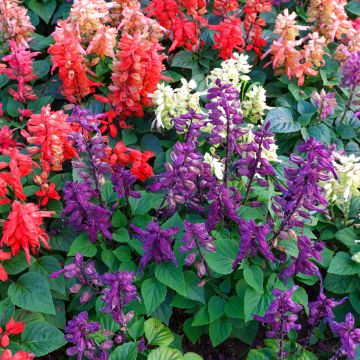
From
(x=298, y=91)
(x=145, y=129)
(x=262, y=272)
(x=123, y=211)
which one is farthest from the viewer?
(x=298, y=91)

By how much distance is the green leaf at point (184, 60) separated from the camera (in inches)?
158

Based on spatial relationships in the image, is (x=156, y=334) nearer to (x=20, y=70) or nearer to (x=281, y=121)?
(x=281, y=121)

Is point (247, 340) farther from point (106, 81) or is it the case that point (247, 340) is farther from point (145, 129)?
point (106, 81)

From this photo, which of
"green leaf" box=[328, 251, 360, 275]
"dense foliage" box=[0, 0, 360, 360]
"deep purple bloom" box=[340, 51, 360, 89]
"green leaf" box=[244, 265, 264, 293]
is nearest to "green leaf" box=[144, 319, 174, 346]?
"dense foliage" box=[0, 0, 360, 360]

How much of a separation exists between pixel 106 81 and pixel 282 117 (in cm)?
137

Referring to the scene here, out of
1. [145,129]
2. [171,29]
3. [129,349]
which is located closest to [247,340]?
[129,349]

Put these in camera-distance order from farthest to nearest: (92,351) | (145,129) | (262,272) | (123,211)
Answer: (145,129), (123,211), (262,272), (92,351)

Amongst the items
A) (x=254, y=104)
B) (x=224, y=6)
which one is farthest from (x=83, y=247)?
(x=224, y=6)

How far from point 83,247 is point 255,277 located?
98 centimetres

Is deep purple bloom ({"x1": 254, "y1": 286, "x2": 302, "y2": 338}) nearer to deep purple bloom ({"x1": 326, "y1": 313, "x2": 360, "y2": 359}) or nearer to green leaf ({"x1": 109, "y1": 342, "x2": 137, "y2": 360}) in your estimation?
deep purple bloom ({"x1": 326, "y1": 313, "x2": 360, "y2": 359})

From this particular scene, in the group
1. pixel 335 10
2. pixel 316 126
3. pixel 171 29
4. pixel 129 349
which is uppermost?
pixel 335 10

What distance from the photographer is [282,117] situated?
369 cm

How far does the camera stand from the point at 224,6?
406 centimetres

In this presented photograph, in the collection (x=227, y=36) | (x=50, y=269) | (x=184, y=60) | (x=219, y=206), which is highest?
Answer: (x=227, y=36)
